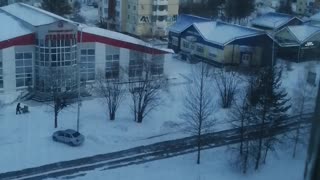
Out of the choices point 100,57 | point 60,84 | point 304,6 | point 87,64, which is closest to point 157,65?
point 100,57

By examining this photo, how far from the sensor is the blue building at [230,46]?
5699mm

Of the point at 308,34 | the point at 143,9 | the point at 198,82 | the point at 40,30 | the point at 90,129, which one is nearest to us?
the point at 90,129

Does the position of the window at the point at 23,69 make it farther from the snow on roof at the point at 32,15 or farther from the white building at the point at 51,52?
the snow on roof at the point at 32,15

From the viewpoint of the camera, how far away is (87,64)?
4.76 metres

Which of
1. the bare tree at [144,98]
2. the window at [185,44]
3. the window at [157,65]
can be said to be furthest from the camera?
the window at [185,44]

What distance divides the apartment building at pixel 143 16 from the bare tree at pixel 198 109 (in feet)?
7.84

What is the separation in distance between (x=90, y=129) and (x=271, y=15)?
4796 mm

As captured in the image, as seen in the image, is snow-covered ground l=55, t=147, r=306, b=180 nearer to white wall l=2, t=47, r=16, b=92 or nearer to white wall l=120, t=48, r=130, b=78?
white wall l=2, t=47, r=16, b=92

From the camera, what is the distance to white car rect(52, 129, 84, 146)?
3.22 m

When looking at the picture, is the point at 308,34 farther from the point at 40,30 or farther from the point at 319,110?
the point at 319,110

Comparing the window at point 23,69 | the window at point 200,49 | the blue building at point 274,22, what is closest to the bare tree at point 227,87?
the window at point 200,49

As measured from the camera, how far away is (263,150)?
10.0 ft

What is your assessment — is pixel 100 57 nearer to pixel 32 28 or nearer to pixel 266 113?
pixel 32 28

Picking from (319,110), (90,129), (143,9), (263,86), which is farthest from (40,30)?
(319,110)
